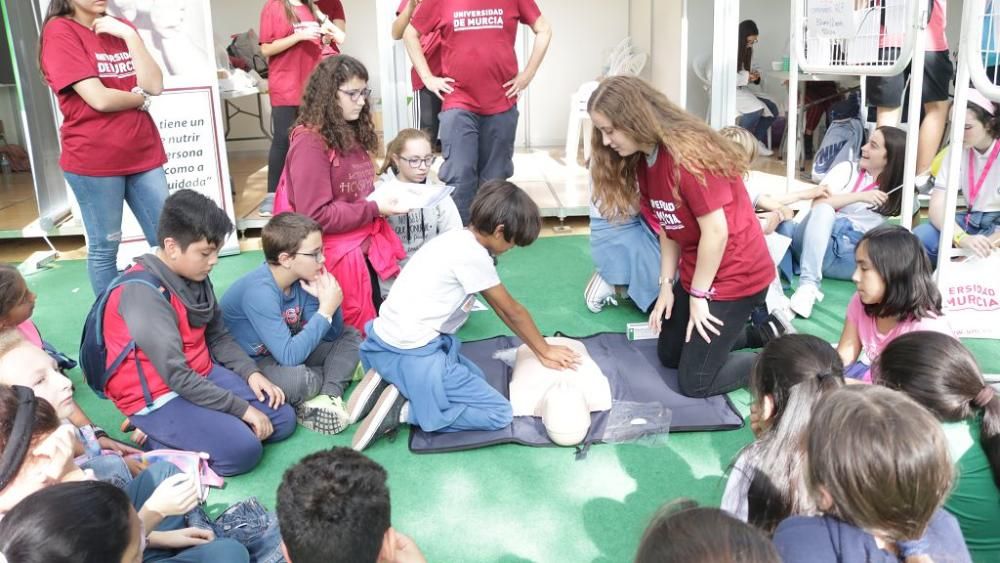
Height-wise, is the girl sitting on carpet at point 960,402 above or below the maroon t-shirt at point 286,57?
below

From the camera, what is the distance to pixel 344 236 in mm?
3297

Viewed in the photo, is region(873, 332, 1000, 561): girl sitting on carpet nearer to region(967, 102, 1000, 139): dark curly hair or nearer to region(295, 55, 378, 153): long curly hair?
region(967, 102, 1000, 139): dark curly hair

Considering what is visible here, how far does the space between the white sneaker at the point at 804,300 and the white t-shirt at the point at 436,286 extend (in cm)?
163

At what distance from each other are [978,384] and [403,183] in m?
2.41

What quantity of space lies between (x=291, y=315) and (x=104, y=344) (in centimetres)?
69

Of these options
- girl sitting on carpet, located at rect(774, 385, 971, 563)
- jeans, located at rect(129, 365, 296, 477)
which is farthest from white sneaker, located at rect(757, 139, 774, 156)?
girl sitting on carpet, located at rect(774, 385, 971, 563)

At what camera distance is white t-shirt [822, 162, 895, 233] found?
3.90 m

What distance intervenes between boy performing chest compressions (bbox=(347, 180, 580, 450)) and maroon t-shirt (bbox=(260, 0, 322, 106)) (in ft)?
8.37

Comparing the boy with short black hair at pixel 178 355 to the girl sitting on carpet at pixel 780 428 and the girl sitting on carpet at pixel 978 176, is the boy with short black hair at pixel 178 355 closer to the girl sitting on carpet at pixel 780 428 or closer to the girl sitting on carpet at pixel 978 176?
the girl sitting on carpet at pixel 780 428

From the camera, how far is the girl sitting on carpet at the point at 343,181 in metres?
3.16

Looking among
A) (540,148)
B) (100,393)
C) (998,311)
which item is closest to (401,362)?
(100,393)

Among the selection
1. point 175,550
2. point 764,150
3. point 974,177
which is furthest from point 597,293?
point 764,150

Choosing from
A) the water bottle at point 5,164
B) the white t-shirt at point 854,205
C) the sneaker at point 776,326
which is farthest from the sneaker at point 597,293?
the water bottle at point 5,164

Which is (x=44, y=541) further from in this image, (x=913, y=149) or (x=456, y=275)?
(x=913, y=149)
